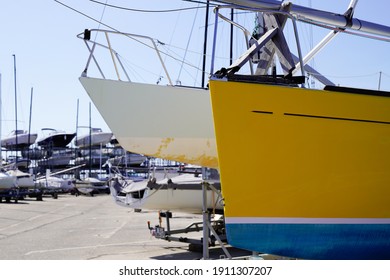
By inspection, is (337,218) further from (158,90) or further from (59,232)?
(59,232)

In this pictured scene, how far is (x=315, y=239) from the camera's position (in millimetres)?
5887

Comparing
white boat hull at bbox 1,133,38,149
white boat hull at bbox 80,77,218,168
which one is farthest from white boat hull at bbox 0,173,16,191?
white boat hull at bbox 1,133,38,149

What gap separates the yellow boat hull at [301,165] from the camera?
563 centimetres

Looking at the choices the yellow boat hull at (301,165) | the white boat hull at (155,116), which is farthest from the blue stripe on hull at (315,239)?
the white boat hull at (155,116)

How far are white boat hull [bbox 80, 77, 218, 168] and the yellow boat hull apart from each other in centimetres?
250

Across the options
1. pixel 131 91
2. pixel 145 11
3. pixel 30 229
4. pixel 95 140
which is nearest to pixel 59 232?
pixel 30 229

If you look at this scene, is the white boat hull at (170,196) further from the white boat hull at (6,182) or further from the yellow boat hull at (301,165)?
the white boat hull at (6,182)

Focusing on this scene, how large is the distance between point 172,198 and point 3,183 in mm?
21367

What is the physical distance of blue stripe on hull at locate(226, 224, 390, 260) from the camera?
572cm

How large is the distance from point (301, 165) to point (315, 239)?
0.90 metres

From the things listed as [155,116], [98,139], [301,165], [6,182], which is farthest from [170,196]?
[98,139]

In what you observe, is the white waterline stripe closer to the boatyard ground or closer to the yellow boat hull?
the yellow boat hull

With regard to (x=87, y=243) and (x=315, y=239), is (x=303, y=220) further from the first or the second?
(x=87, y=243)

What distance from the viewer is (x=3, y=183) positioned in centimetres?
2892
